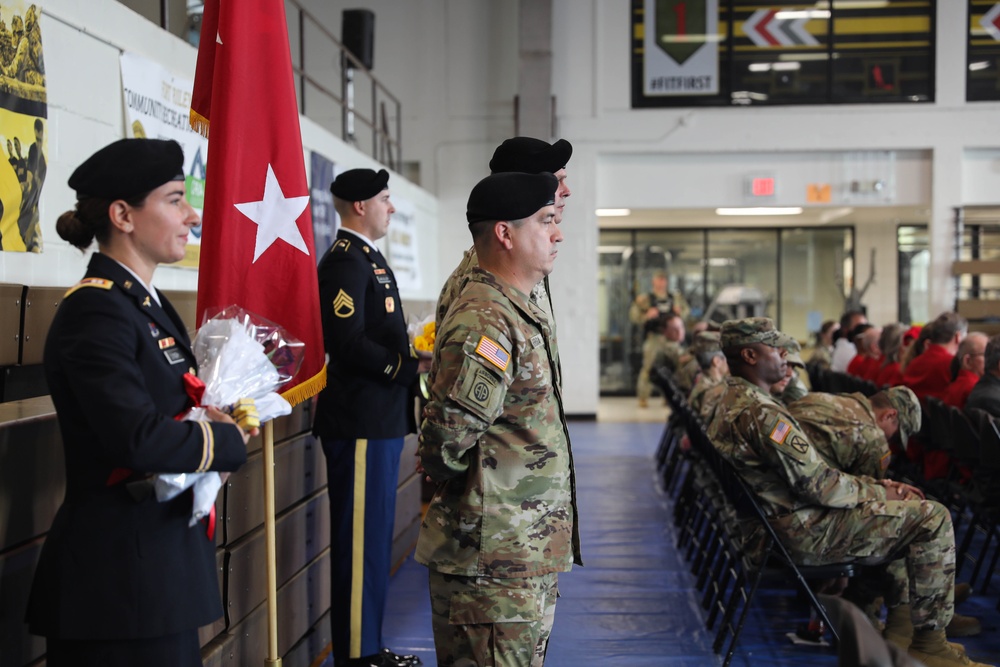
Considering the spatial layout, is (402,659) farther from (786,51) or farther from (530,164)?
(786,51)

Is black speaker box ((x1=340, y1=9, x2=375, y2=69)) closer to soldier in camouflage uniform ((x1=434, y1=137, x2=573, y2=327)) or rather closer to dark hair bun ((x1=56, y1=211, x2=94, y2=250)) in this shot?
soldier in camouflage uniform ((x1=434, y1=137, x2=573, y2=327))

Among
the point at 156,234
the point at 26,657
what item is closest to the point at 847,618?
the point at 156,234

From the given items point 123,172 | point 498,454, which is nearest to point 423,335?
point 498,454

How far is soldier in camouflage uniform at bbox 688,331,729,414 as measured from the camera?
592 cm

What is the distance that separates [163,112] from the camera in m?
4.79

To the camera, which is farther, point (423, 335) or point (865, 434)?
point (865, 434)

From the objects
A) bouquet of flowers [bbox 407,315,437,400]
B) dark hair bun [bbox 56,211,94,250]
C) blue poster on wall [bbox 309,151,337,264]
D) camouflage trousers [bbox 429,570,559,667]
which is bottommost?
camouflage trousers [bbox 429,570,559,667]

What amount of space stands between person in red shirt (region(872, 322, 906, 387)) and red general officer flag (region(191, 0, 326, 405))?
511 centimetres

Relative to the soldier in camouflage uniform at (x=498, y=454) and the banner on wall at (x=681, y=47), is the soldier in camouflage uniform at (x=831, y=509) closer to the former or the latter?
the soldier in camouflage uniform at (x=498, y=454)

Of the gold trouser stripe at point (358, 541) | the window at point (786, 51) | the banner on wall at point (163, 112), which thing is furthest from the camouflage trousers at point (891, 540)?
the window at point (786, 51)

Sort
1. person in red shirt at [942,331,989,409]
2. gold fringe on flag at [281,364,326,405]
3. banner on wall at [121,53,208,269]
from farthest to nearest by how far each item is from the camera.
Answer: person in red shirt at [942,331,989,409] → banner on wall at [121,53,208,269] → gold fringe on flag at [281,364,326,405]

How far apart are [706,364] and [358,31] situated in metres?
5.36

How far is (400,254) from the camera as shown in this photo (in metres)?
10.0

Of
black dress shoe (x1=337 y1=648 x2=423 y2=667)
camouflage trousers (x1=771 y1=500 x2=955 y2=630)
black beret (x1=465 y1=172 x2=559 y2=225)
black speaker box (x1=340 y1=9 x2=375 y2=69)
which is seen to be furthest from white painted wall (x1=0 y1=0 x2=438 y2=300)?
black speaker box (x1=340 y1=9 x2=375 y2=69)
